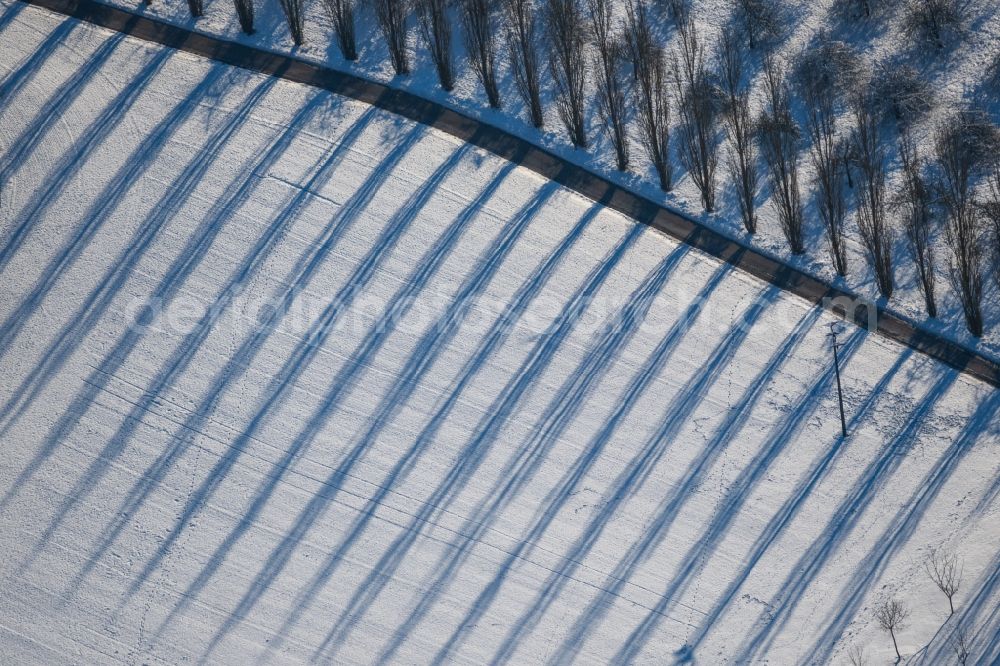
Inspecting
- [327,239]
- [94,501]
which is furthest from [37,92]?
[94,501]

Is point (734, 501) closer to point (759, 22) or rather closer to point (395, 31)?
point (759, 22)

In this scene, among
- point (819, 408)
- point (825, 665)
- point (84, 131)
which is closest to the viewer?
point (825, 665)

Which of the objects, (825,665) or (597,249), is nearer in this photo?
(825,665)

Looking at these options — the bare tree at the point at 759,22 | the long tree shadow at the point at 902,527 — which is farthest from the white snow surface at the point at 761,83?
the long tree shadow at the point at 902,527

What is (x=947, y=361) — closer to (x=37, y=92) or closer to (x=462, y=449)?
(x=462, y=449)

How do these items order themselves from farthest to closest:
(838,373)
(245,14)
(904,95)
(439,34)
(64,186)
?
(245,14)
(439,34)
(64,186)
(904,95)
(838,373)

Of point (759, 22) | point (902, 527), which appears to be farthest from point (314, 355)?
point (902, 527)

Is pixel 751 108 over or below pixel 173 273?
over
